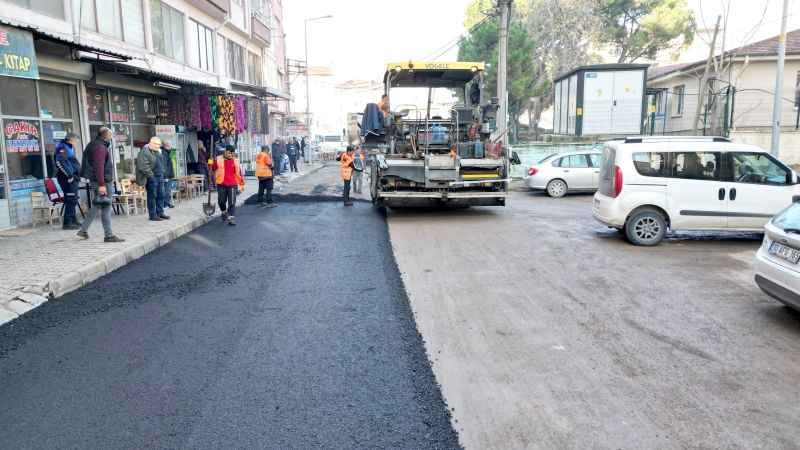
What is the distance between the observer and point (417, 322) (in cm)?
560

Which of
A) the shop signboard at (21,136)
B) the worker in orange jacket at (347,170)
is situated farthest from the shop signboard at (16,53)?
the worker in orange jacket at (347,170)

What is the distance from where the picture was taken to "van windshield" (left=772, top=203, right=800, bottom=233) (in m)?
5.47

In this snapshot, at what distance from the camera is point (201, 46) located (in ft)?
69.1

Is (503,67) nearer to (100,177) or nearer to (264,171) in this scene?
(264,171)

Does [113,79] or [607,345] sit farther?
[113,79]

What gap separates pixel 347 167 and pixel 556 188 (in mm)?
6506

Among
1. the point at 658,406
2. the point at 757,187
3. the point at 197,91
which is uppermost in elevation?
the point at 197,91

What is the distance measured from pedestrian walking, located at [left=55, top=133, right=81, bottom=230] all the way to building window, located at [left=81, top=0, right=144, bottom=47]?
157 inches

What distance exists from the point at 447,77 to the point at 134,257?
838 centimetres

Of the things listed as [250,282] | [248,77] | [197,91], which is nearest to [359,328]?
[250,282]

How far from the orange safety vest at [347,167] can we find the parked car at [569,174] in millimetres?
5867

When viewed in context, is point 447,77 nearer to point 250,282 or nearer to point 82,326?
point 250,282

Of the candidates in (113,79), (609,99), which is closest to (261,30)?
(113,79)

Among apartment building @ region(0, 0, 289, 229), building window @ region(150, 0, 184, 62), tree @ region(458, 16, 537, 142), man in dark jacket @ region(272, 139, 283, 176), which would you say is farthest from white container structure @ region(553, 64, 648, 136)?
building window @ region(150, 0, 184, 62)
